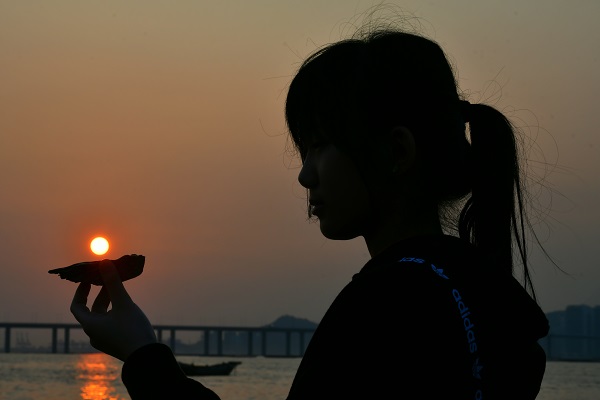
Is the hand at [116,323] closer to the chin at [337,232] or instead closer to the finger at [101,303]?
the finger at [101,303]

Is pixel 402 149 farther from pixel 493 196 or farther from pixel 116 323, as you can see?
pixel 116 323

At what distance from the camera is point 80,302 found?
1.94 metres

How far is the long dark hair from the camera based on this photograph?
77.2 inches

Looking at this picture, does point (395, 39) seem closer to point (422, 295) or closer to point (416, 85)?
point (416, 85)

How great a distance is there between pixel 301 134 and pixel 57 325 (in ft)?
416

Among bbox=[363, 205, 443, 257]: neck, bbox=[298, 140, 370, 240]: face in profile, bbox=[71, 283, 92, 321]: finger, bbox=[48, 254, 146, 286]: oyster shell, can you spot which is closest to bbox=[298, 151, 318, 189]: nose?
bbox=[298, 140, 370, 240]: face in profile

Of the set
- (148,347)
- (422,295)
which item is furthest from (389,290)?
(148,347)

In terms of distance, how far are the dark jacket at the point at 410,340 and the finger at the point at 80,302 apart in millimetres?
144

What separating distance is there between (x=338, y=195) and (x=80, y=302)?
50 cm

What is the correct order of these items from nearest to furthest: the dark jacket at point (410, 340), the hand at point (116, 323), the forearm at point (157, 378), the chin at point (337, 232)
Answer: the dark jacket at point (410, 340)
the forearm at point (157, 378)
the hand at point (116, 323)
the chin at point (337, 232)

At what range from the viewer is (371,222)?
77.4 inches

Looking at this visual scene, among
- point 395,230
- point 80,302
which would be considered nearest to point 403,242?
point 395,230

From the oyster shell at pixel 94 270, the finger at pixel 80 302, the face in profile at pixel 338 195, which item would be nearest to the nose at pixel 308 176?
the face in profile at pixel 338 195

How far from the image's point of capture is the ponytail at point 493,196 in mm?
2107
